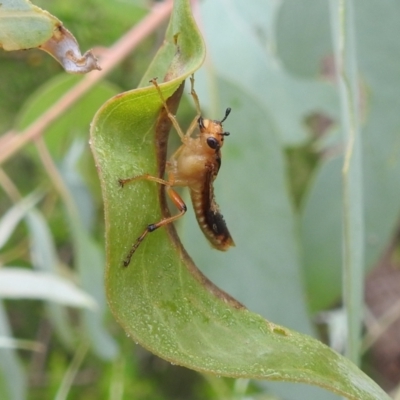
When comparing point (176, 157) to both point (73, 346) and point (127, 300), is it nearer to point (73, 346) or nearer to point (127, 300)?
point (127, 300)

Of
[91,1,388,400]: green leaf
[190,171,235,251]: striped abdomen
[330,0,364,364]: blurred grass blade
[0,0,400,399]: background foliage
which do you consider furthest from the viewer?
[0,0,400,399]: background foliage

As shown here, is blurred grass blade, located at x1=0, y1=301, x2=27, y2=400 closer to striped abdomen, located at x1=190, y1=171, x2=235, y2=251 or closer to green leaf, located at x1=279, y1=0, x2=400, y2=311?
striped abdomen, located at x1=190, y1=171, x2=235, y2=251

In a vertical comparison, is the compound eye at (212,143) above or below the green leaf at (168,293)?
below

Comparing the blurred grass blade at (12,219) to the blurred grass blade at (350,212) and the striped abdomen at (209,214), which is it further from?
the blurred grass blade at (350,212)

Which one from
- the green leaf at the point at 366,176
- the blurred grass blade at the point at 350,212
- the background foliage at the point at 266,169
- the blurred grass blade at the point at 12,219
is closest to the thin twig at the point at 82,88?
the background foliage at the point at 266,169

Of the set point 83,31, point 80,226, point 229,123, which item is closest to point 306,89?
point 229,123

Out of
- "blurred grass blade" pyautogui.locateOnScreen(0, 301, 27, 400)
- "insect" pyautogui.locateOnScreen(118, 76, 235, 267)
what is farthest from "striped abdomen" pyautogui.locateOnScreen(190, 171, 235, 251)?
"blurred grass blade" pyautogui.locateOnScreen(0, 301, 27, 400)
